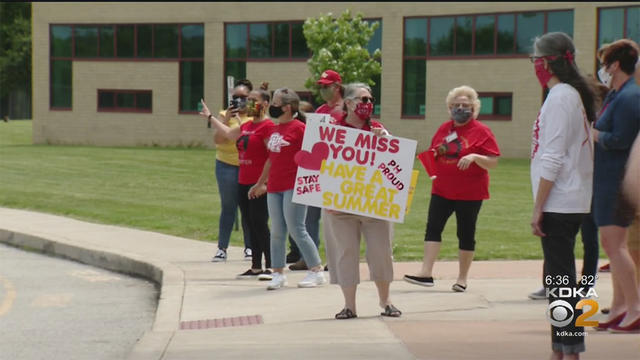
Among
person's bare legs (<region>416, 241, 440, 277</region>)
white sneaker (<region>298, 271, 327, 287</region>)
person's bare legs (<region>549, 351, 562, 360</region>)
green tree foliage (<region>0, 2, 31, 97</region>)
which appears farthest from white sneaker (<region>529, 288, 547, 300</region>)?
green tree foliage (<region>0, 2, 31, 97</region>)

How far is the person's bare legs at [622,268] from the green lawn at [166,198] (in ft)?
16.6

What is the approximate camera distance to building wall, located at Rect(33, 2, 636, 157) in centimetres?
4544

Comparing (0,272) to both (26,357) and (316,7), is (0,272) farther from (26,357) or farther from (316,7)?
(316,7)

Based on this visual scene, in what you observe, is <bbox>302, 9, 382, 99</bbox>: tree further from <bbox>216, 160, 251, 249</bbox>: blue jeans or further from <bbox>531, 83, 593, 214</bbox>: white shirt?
<bbox>531, 83, 593, 214</bbox>: white shirt

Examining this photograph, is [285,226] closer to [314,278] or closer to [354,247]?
[314,278]

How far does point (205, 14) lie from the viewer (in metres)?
52.4

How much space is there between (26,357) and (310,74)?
4345 cm

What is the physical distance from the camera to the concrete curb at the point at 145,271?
731 cm

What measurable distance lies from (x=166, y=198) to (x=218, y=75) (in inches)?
1234

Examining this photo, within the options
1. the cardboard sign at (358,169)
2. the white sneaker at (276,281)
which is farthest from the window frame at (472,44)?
the cardboard sign at (358,169)

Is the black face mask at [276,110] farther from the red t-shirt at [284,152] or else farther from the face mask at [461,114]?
the face mask at [461,114]

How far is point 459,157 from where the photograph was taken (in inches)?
379

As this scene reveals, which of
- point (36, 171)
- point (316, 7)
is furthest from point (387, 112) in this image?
point (36, 171)

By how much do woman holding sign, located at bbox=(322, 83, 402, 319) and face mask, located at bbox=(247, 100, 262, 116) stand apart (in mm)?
2197
